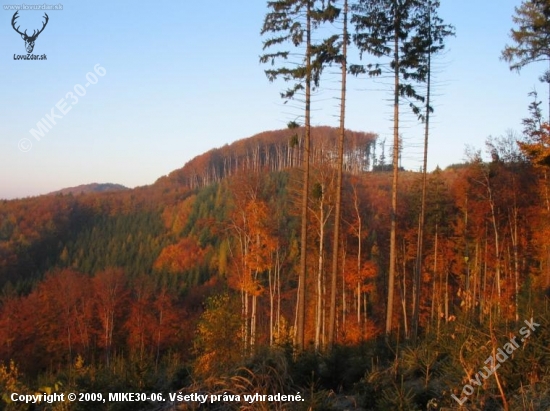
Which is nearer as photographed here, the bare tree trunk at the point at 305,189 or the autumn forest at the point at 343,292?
the autumn forest at the point at 343,292

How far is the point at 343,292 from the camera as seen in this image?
26375 mm

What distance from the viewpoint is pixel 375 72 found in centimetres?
1574

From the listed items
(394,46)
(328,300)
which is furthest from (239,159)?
(394,46)

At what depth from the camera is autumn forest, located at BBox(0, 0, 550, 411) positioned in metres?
6.41

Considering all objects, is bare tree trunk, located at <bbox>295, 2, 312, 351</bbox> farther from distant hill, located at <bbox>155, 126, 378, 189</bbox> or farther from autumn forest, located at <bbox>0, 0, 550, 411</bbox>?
distant hill, located at <bbox>155, 126, 378, 189</bbox>

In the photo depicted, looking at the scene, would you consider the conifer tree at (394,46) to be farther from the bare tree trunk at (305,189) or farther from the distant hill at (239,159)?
the distant hill at (239,159)

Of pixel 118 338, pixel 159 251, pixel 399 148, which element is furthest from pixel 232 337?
Answer: pixel 159 251

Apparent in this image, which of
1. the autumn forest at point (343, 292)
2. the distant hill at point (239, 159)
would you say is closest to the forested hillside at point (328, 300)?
the autumn forest at point (343, 292)

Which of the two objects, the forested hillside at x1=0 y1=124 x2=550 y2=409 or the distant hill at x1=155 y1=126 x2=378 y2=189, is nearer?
the forested hillside at x1=0 y1=124 x2=550 y2=409

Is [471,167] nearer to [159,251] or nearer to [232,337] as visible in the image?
[232,337]

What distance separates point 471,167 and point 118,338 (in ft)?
110

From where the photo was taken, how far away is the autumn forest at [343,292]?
6406 mm

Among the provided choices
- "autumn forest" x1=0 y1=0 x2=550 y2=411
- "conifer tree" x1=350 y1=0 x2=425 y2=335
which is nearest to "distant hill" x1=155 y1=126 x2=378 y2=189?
"autumn forest" x1=0 y1=0 x2=550 y2=411

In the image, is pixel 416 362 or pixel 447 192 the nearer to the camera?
pixel 416 362
